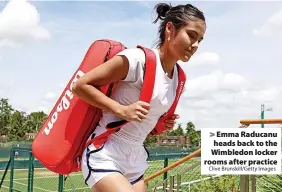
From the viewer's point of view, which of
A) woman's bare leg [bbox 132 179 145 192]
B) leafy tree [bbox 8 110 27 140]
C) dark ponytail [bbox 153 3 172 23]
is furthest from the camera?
leafy tree [bbox 8 110 27 140]

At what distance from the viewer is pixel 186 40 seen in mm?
2090

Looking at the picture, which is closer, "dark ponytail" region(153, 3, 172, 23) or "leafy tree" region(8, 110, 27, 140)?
"dark ponytail" region(153, 3, 172, 23)

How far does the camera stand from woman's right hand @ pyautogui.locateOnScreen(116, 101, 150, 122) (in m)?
1.95

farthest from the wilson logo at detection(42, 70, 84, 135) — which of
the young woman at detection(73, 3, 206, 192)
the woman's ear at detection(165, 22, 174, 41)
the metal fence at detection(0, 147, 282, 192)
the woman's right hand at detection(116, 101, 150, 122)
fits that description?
the metal fence at detection(0, 147, 282, 192)

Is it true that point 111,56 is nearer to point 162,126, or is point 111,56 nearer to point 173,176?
point 162,126

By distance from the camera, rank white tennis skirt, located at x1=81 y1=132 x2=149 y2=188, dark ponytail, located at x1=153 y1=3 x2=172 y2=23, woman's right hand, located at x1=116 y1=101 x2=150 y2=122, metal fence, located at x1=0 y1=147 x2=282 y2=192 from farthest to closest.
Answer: metal fence, located at x1=0 y1=147 x2=282 y2=192 < dark ponytail, located at x1=153 y1=3 x2=172 y2=23 < white tennis skirt, located at x1=81 y1=132 x2=149 y2=188 < woman's right hand, located at x1=116 y1=101 x2=150 y2=122

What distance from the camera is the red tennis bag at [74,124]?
2158 mm

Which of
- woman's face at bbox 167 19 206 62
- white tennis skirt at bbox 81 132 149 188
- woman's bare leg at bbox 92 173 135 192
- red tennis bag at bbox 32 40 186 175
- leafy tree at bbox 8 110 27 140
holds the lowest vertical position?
woman's bare leg at bbox 92 173 135 192

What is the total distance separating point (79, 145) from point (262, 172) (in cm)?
151

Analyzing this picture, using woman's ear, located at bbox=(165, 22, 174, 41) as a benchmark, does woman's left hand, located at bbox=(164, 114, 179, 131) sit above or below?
below

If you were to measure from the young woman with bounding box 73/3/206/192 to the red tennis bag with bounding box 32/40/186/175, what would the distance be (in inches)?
1.8

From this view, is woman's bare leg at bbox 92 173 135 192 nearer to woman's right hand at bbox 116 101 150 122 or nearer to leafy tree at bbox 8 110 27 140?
woman's right hand at bbox 116 101 150 122

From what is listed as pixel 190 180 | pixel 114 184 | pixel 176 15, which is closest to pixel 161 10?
pixel 176 15

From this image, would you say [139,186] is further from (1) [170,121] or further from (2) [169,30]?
→ (2) [169,30]
